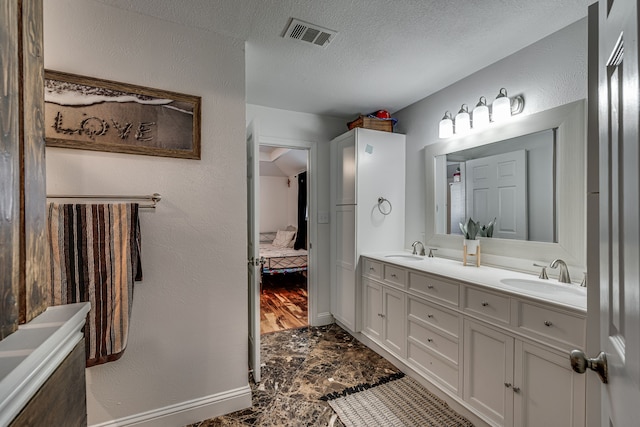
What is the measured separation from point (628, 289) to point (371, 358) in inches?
90.4

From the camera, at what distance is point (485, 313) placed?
1618 mm

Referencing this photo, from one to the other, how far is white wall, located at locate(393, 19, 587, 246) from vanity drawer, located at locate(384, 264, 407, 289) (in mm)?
613

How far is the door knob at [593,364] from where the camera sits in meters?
0.66

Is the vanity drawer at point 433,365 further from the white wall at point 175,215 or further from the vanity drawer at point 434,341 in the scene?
the white wall at point 175,215

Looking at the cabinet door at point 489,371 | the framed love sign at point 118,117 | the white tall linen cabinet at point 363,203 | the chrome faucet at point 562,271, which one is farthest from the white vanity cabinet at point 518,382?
the framed love sign at point 118,117

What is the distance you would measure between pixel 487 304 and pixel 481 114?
143cm

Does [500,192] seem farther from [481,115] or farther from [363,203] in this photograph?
[363,203]

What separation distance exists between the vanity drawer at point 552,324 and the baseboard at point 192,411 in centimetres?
172

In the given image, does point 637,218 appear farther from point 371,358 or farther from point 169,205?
point 371,358

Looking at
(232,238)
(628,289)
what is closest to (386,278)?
(232,238)

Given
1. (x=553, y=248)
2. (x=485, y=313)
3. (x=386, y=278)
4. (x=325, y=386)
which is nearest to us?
(x=485, y=313)

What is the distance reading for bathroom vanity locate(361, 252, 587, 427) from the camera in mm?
1309

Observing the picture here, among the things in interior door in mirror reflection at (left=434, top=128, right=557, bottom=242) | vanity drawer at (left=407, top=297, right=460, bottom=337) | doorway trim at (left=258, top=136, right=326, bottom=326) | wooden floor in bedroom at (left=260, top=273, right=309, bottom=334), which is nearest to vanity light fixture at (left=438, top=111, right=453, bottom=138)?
interior door in mirror reflection at (left=434, top=128, right=557, bottom=242)

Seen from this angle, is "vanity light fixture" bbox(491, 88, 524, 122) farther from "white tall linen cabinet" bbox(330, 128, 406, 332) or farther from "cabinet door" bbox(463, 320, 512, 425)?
"cabinet door" bbox(463, 320, 512, 425)
